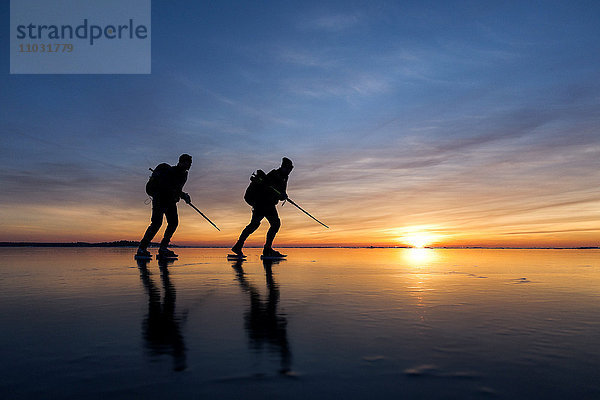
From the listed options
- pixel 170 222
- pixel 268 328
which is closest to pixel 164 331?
pixel 268 328

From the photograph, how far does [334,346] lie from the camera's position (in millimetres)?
2373

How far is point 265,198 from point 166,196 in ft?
9.66

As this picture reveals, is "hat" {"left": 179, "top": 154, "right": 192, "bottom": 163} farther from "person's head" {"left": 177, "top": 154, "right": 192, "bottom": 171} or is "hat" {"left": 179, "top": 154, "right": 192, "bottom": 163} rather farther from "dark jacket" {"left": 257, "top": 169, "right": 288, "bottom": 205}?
"dark jacket" {"left": 257, "top": 169, "right": 288, "bottom": 205}

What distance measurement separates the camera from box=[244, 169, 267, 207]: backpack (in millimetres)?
12461

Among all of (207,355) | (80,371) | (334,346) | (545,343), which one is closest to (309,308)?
(334,346)

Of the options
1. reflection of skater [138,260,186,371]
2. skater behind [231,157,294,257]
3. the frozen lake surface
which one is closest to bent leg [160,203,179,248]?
skater behind [231,157,294,257]

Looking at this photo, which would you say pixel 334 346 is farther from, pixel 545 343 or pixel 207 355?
pixel 545 343

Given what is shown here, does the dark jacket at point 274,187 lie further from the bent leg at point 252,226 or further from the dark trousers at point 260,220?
the bent leg at point 252,226

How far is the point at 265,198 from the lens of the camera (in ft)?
40.8

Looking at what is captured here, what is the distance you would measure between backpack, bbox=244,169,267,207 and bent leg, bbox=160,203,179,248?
2192 millimetres

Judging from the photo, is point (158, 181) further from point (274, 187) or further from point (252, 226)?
point (274, 187)

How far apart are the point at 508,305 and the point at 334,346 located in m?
2.44

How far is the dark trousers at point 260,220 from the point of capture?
490 inches

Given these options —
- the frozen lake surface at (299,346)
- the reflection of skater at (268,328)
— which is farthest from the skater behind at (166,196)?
the reflection of skater at (268,328)
